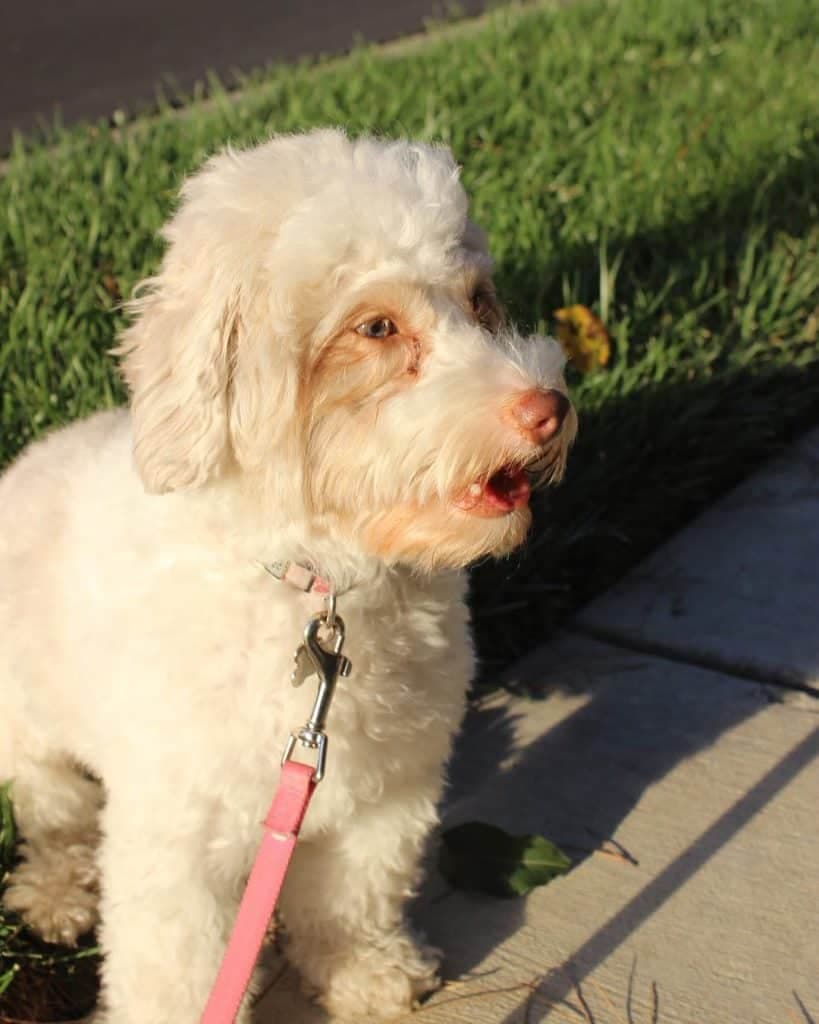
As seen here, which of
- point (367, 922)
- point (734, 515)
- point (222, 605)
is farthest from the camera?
point (734, 515)

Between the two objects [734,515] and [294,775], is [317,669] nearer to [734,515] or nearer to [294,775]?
[294,775]

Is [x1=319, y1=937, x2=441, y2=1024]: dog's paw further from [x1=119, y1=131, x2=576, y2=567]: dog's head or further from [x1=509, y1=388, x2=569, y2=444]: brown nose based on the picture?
[x1=509, y1=388, x2=569, y2=444]: brown nose

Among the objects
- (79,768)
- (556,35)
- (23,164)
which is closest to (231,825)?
(79,768)

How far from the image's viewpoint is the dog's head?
220cm

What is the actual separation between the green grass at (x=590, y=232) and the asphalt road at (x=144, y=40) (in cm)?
128

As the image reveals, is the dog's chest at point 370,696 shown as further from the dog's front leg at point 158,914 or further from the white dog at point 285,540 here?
the dog's front leg at point 158,914

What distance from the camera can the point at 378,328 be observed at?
229 cm

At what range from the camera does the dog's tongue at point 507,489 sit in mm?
2231

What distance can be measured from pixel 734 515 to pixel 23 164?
12.0ft

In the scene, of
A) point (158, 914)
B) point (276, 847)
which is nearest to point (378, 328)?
point (276, 847)

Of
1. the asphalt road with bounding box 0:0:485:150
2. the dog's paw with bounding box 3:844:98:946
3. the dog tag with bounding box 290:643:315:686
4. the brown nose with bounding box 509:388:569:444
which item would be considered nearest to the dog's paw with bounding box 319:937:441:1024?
the dog's paw with bounding box 3:844:98:946

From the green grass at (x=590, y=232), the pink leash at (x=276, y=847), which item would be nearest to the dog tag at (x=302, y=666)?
the pink leash at (x=276, y=847)

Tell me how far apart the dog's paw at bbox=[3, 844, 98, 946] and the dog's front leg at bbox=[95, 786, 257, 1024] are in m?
0.38

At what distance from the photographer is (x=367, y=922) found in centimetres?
281
